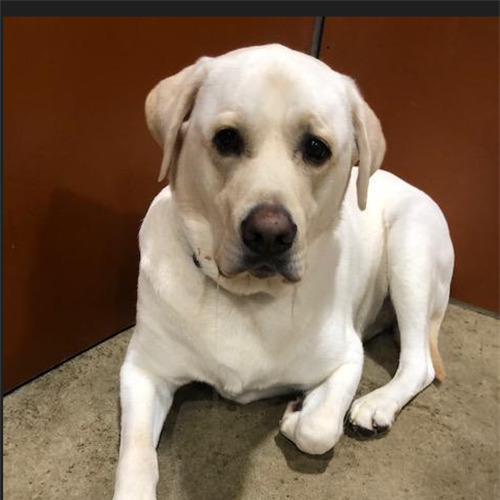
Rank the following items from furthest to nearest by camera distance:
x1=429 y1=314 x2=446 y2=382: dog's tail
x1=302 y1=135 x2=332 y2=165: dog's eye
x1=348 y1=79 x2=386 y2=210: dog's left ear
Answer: x1=429 y1=314 x2=446 y2=382: dog's tail, x1=348 y1=79 x2=386 y2=210: dog's left ear, x1=302 y1=135 x2=332 y2=165: dog's eye

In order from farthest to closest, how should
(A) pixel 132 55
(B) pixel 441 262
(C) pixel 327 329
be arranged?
(B) pixel 441 262 → (A) pixel 132 55 → (C) pixel 327 329

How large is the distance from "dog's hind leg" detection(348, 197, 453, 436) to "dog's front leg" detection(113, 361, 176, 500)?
1.77 feet

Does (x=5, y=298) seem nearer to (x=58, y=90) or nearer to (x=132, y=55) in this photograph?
(x=58, y=90)

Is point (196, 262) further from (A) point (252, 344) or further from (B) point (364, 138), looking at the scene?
(B) point (364, 138)

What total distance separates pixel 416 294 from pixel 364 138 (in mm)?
655

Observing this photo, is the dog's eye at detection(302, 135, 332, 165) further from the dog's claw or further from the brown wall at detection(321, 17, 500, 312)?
the brown wall at detection(321, 17, 500, 312)

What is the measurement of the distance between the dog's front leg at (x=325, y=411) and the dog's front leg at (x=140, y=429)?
1.03 ft

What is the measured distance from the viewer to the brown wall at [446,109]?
79.6 inches

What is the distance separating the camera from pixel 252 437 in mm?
1518

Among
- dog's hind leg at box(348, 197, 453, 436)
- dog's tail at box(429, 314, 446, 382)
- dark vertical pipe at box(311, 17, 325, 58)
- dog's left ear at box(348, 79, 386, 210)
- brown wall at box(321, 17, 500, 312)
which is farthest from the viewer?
dark vertical pipe at box(311, 17, 325, 58)

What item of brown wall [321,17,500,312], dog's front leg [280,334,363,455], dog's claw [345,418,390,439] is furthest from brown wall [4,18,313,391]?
dog's claw [345,418,390,439]

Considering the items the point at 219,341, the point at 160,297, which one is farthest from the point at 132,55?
the point at 219,341

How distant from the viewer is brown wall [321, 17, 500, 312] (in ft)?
6.63

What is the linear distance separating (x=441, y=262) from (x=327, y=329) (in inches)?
24.4
